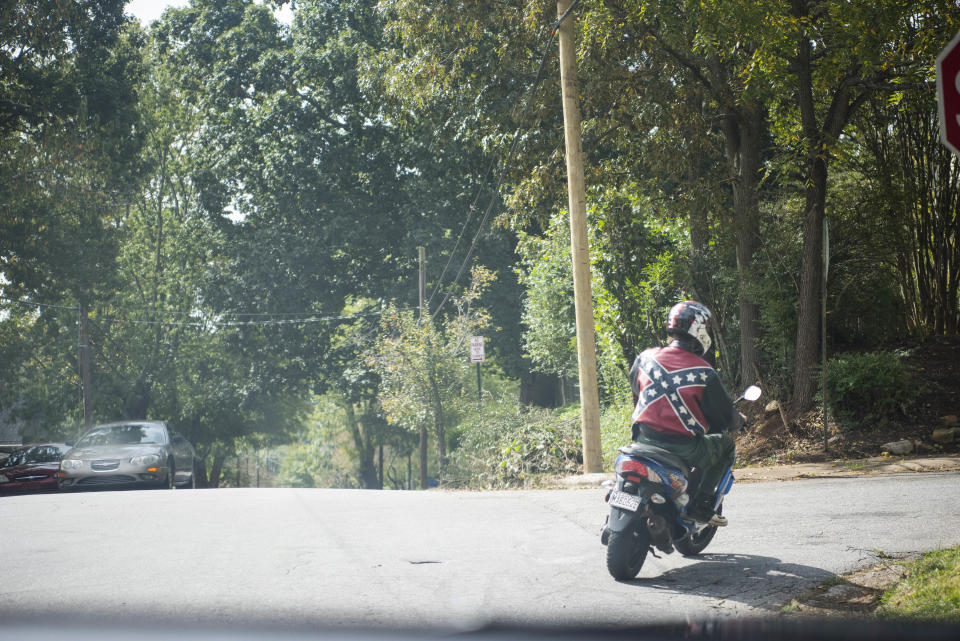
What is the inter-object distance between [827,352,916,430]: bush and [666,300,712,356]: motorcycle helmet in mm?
7998

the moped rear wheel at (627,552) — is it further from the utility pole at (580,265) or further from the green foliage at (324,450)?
the green foliage at (324,450)

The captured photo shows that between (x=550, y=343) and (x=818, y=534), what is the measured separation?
15.3m

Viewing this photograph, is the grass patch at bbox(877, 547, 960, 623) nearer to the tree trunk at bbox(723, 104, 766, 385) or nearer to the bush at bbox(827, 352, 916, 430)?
the bush at bbox(827, 352, 916, 430)

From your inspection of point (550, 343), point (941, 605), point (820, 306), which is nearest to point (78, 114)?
point (550, 343)

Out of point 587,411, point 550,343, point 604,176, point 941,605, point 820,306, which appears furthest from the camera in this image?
point 550,343

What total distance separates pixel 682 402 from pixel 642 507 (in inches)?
34.0

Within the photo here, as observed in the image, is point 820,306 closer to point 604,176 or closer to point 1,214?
point 604,176

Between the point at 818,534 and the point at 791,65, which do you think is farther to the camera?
the point at 791,65

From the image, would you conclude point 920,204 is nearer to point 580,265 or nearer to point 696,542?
point 580,265

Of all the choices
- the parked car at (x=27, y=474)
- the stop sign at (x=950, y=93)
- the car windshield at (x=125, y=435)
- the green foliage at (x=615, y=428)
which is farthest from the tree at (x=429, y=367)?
the stop sign at (x=950, y=93)

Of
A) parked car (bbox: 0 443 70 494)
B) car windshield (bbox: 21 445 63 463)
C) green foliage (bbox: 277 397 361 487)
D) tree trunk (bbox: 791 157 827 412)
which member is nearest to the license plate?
tree trunk (bbox: 791 157 827 412)

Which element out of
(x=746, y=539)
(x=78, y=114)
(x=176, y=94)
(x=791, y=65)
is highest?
(x=176, y=94)

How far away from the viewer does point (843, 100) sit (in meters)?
14.7

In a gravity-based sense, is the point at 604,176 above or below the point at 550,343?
above
